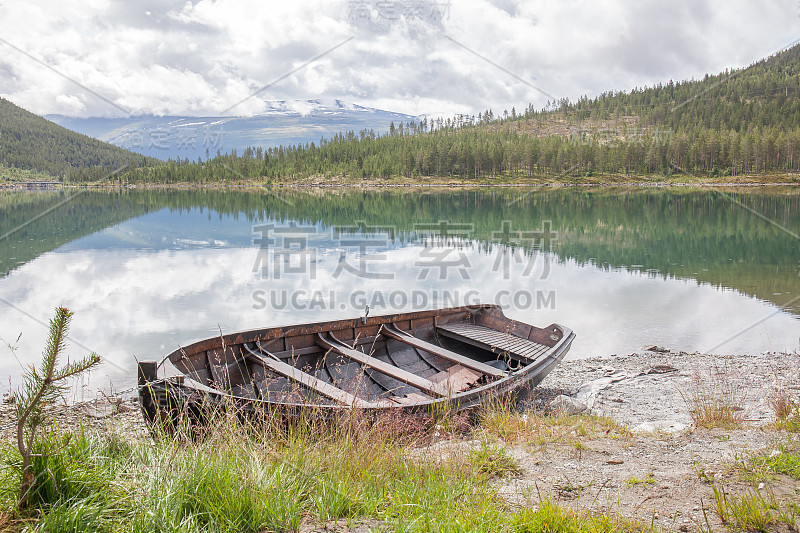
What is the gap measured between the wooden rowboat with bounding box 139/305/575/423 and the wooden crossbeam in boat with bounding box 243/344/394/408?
0.05ft

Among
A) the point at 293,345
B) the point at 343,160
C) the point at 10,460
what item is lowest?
the point at 293,345

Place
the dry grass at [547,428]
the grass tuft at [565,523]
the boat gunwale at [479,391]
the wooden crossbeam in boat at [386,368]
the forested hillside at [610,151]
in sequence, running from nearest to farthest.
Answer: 1. the grass tuft at [565,523]
2. the boat gunwale at [479,391]
3. the dry grass at [547,428]
4. the wooden crossbeam in boat at [386,368]
5. the forested hillside at [610,151]

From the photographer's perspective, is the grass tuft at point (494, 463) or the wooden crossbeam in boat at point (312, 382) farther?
the wooden crossbeam in boat at point (312, 382)

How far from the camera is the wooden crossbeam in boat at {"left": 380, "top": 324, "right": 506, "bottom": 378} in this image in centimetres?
998

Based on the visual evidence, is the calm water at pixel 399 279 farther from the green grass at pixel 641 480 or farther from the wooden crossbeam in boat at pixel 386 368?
the green grass at pixel 641 480

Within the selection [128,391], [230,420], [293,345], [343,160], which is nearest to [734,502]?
[230,420]

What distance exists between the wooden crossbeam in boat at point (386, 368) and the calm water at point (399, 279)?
4152 millimetres

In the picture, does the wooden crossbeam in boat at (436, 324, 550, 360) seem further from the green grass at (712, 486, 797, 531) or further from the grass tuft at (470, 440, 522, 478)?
the green grass at (712, 486, 797, 531)

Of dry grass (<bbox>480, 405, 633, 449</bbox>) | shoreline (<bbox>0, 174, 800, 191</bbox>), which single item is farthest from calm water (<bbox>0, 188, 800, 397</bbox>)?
shoreline (<bbox>0, 174, 800, 191</bbox>)

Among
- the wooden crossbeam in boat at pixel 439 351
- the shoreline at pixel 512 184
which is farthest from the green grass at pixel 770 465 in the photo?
the shoreline at pixel 512 184

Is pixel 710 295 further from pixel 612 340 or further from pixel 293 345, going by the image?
pixel 293 345

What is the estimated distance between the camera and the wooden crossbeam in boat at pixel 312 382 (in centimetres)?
740

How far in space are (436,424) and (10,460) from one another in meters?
4.97

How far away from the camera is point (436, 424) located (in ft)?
24.5
